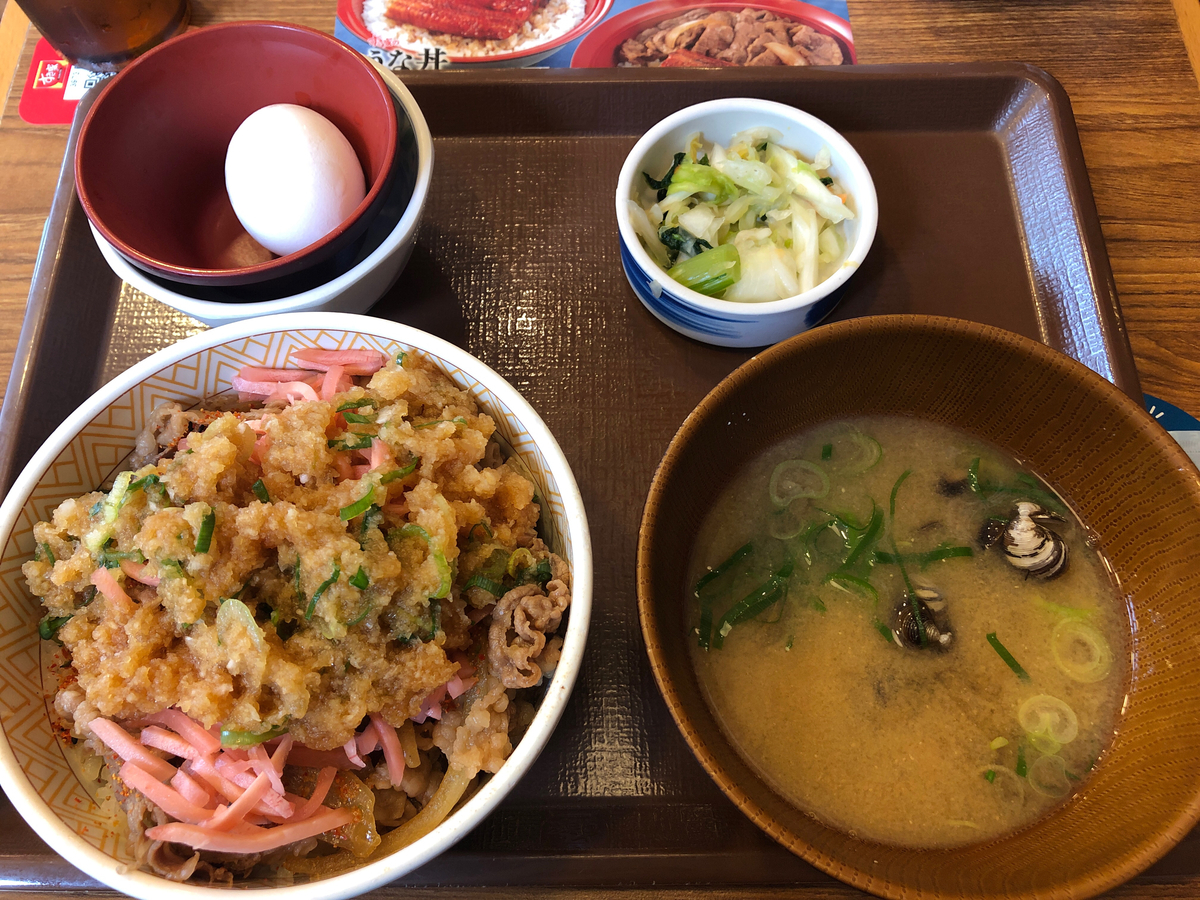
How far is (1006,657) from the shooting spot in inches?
48.6

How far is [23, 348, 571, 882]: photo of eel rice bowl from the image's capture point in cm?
99

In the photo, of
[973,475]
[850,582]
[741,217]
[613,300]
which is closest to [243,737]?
[850,582]

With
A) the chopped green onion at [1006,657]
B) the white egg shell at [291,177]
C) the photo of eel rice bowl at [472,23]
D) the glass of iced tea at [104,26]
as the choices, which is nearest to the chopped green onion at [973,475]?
the chopped green onion at [1006,657]

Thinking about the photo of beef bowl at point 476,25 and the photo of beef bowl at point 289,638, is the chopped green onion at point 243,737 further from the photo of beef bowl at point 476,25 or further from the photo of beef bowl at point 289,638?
the photo of beef bowl at point 476,25

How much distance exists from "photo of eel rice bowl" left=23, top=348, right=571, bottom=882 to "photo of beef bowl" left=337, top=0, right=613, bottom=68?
1.45 meters

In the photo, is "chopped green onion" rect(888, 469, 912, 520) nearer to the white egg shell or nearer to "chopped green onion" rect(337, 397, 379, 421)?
"chopped green onion" rect(337, 397, 379, 421)

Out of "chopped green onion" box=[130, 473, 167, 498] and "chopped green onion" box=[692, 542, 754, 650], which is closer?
"chopped green onion" box=[130, 473, 167, 498]

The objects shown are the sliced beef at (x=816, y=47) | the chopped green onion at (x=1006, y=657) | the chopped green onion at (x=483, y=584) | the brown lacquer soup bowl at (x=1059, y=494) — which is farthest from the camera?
the sliced beef at (x=816, y=47)

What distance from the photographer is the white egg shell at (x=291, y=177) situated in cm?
147

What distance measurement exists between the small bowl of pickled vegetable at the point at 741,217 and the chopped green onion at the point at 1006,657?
0.72 m

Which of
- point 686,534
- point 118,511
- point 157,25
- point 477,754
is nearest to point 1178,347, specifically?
point 686,534

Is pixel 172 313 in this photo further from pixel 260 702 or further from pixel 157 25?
pixel 260 702

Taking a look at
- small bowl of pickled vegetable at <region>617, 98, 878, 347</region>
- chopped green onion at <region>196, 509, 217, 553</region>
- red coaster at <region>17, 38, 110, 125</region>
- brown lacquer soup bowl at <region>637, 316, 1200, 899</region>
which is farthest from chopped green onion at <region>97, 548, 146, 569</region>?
red coaster at <region>17, 38, 110, 125</region>

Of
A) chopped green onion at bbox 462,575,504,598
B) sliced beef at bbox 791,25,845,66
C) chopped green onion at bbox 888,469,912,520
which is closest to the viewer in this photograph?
chopped green onion at bbox 462,575,504,598
